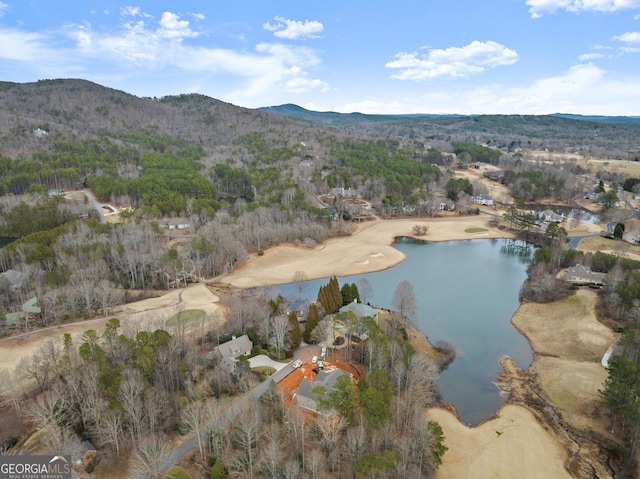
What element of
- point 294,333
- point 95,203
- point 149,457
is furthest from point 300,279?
point 95,203

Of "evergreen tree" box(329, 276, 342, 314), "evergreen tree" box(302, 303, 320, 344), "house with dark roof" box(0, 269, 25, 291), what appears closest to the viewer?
"evergreen tree" box(302, 303, 320, 344)

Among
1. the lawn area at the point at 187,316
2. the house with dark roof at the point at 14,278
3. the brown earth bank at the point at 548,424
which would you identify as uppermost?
the house with dark roof at the point at 14,278

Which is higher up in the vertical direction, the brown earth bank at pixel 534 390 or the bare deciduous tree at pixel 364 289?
the bare deciduous tree at pixel 364 289

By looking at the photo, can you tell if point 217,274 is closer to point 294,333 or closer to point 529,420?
point 294,333

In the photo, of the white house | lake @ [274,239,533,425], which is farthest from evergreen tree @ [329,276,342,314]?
the white house

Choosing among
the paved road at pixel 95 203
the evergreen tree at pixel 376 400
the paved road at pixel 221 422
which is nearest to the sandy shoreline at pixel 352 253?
the paved road at pixel 221 422

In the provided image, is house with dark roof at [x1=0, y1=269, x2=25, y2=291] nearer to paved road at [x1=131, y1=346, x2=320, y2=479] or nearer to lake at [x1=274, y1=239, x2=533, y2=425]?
lake at [x1=274, y1=239, x2=533, y2=425]

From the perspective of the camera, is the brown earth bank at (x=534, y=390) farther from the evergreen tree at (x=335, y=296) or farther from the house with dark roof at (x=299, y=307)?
the house with dark roof at (x=299, y=307)
